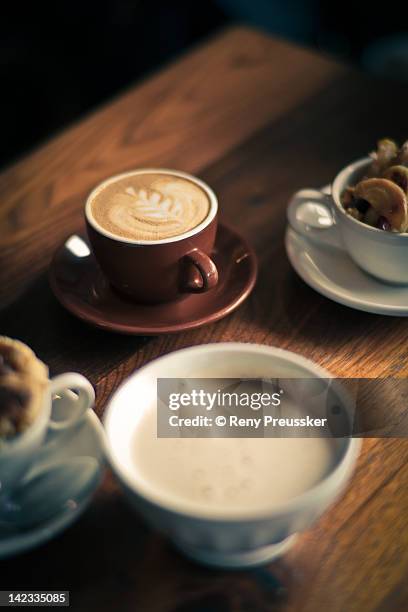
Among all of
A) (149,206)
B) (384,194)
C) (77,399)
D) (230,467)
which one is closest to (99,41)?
(149,206)

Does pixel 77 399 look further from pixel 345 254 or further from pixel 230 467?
pixel 345 254

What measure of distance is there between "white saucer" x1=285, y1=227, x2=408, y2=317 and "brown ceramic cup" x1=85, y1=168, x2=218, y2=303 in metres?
0.12

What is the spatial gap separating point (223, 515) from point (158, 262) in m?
0.33

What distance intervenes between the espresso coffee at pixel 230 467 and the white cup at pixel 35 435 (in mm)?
53

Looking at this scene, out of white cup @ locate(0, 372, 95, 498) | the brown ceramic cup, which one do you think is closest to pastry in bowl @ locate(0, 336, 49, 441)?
white cup @ locate(0, 372, 95, 498)

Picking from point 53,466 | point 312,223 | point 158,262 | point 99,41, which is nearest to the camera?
point 53,466

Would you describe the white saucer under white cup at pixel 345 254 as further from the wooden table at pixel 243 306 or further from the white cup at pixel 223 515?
the white cup at pixel 223 515

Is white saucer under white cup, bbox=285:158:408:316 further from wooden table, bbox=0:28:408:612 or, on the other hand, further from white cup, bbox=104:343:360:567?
white cup, bbox=104:343:360:567

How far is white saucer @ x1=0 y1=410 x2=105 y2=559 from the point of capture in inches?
21.1

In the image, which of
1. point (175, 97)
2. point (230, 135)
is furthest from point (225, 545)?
point (175, 97)

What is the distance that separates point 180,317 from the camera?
763 mm

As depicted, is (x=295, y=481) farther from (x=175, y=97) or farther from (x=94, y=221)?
(x=175, y=97)

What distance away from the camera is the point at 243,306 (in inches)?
31.8

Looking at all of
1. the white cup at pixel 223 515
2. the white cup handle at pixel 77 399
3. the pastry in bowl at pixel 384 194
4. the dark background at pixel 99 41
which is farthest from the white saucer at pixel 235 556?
the dark background at pixel 99 41
